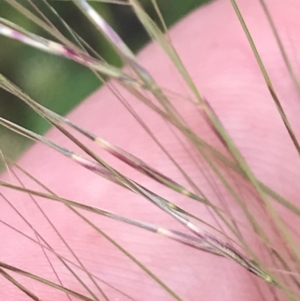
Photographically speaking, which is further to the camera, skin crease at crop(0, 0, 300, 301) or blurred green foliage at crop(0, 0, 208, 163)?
blurred green foliage at crop(0, 0, 208, 163)

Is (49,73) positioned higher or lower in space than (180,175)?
higher

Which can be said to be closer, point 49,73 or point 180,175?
A: point 180,175

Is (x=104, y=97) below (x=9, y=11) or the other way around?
below

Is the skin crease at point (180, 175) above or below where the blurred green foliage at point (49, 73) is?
below

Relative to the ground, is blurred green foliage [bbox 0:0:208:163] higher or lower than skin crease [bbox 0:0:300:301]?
higher

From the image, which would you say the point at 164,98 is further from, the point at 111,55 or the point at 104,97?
the point at 111,55

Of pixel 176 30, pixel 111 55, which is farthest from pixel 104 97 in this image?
pixel 111 55

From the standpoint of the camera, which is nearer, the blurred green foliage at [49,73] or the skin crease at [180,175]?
the skin crease at [180,175]

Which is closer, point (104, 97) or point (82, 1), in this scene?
point (82, 1)
